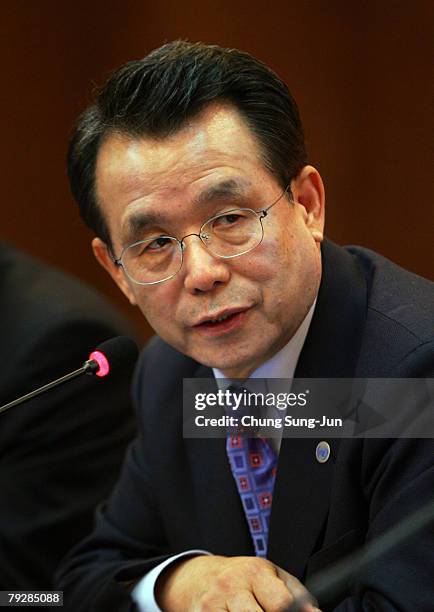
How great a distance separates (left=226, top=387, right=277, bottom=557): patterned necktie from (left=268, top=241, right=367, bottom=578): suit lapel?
0.05 m

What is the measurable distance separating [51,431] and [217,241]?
0.70 m

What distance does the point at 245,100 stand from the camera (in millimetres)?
1336

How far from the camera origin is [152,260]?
4.44ft

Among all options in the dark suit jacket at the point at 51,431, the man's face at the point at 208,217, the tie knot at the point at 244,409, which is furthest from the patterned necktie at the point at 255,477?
the dark suit jacket at the point at 51,431

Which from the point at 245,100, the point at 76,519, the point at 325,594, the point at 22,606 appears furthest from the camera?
the point at 76,519

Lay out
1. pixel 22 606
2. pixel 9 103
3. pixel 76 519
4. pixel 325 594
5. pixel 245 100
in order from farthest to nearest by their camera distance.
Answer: pixel 9 103, pixel 76 519, pixel 22 606, pixel 245 100, pixel 325 594

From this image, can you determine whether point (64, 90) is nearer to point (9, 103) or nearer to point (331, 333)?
point (9, 103)

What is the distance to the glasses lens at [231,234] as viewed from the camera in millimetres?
1289

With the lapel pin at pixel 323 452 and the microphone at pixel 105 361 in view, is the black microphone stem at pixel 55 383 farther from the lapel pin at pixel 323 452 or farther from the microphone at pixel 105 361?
the lapel pin at pixel 323 452

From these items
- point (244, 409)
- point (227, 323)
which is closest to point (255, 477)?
point (244, 409)

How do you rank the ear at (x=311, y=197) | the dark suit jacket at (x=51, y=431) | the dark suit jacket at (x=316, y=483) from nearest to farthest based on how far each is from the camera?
the dark suit jacket at (x=316, y=483) < the ear at (x=311, y=197) < the dark suit jacket at (x=51, y=431)

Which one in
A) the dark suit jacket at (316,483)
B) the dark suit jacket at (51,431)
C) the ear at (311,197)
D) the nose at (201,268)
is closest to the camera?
the dark suit jacket at (316,483)

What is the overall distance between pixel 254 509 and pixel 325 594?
0.22 metres

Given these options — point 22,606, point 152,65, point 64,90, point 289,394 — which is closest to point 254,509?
point 289,394
